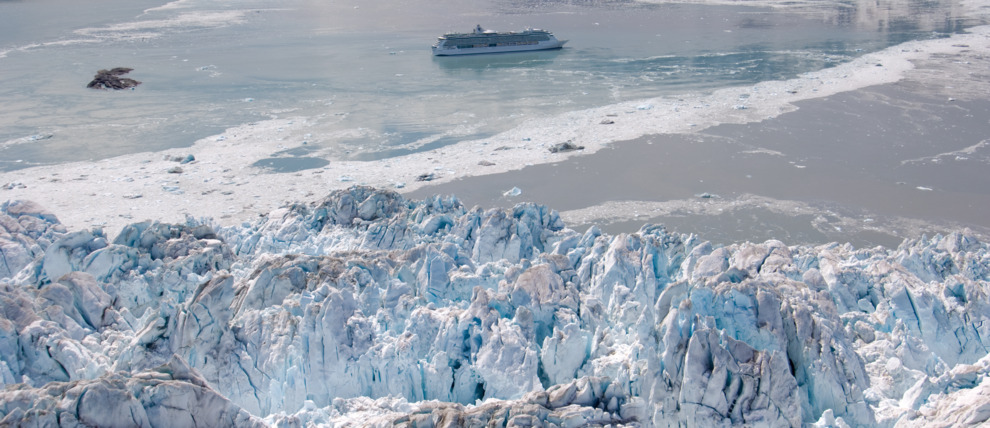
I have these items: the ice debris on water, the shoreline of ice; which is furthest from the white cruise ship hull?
the ice debris on water

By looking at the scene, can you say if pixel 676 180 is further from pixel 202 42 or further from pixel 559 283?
pixel 202 42

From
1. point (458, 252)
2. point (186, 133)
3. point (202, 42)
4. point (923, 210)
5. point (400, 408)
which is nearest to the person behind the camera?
point (400, 408)

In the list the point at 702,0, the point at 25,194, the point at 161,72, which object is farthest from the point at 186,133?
the point at 702,0

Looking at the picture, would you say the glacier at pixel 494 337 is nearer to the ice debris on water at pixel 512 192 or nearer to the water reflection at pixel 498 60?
the ice debris on water at pixel 512 192

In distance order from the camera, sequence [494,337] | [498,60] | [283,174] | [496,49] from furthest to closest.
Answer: [496,49] → [498,60] → [283,174] → [494,337]

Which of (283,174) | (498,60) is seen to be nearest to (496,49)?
(498,60)

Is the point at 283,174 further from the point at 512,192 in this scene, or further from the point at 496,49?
the point at 496,49
